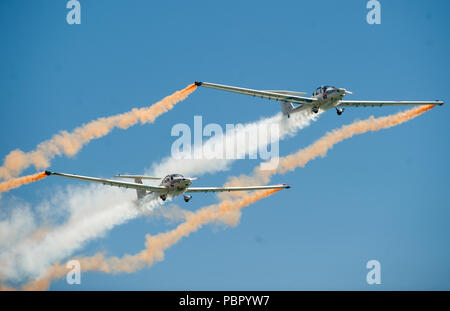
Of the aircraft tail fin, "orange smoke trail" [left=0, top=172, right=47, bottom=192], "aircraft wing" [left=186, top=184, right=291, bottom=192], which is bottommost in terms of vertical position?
"orange smoke trail" [left=0, top=172, right=47, bottom=192]

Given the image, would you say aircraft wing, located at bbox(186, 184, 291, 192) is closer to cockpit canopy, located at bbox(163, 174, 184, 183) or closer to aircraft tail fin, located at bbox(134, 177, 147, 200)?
aircraft tail fin, located at bbox(134, 177, 147, 200)

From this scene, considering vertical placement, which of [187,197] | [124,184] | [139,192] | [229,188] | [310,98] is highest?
[310,98]

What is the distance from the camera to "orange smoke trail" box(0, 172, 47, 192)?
99613 millimetres

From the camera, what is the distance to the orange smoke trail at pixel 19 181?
99613mm

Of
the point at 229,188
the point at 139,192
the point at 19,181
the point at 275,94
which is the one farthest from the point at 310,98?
the point at 19,181

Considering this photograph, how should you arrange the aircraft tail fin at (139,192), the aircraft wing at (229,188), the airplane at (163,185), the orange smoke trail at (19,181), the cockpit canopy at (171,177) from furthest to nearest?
1. the aircraft wing at (229,188)
2. the aircraft tail fin at (139,192)
3. the cockpit canopy at (171,177)
4. the airplane at (163,185)
5. the orange smoke trail at (19,181)

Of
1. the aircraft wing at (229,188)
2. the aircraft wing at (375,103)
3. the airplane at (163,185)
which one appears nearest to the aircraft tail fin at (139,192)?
the airplane at (163,185)

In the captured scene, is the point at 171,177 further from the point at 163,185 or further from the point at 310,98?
the point at 310,98

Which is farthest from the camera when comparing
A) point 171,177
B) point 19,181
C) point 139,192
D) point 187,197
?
point 139,192

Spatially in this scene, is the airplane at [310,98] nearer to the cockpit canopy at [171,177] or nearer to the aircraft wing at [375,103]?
the aircraft wing at [375,103]

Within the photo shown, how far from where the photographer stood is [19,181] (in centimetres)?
10238

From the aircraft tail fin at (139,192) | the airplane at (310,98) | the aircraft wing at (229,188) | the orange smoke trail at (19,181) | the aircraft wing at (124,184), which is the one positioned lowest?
the orange smoke trail at (19,181)

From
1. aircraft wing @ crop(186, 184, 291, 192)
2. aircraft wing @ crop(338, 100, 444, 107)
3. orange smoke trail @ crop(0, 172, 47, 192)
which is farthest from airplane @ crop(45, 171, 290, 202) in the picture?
aircraft wing @ crop(338, 100, 444, 107)
